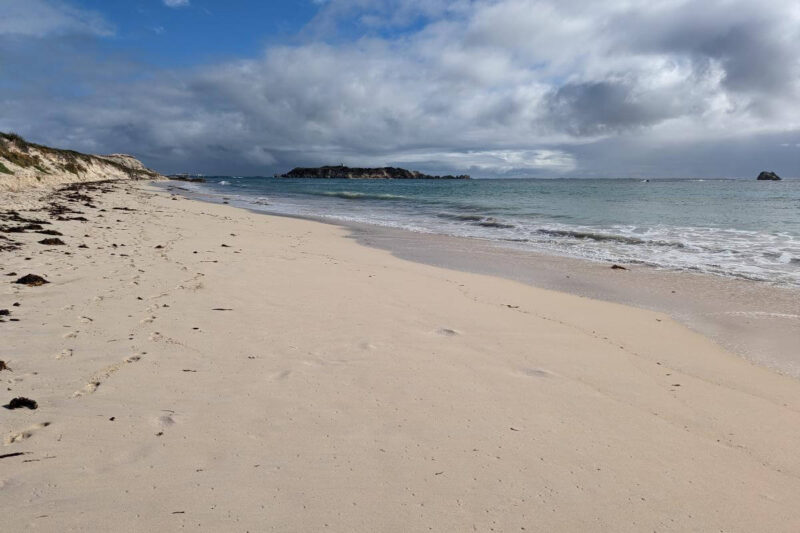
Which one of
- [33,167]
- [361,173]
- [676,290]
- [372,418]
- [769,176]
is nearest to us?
[372,418]

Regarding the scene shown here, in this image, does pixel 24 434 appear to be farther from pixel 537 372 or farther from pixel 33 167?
pixel 33 167

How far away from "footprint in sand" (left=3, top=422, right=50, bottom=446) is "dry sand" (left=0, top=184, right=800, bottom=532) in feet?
0.03

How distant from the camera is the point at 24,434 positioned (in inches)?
105

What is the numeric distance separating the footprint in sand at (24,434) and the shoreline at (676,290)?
20.5 feet

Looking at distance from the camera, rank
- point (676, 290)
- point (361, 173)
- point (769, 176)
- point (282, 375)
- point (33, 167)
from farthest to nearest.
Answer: point (361, 173), point (769, 176), point (33, 167), point (676, 290), point (282, 375)

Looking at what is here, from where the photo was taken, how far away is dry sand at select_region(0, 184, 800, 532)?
7.43ft

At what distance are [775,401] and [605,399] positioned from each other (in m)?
1.53

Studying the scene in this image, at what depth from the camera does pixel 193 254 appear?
28.4ft

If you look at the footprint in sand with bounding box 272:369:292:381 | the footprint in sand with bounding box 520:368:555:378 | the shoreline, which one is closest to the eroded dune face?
the shoreline

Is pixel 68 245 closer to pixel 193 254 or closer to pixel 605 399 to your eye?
pixel 193 254

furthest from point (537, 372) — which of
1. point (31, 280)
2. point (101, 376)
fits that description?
point (31, 280)

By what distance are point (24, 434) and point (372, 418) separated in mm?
2133

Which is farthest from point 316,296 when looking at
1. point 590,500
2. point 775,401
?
point 775,401

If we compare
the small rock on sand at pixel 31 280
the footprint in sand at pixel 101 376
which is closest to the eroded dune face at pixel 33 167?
the small rock on sand at pixel 31 280
